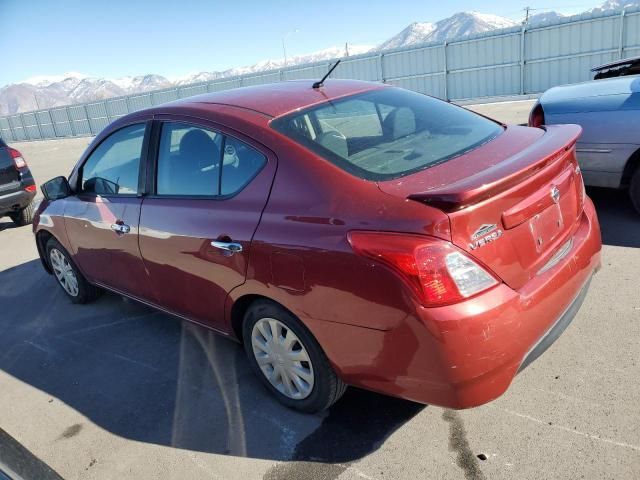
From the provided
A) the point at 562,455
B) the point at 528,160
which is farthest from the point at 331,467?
the point at 528,160

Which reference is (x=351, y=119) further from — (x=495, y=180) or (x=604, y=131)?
(x=604, y=131)

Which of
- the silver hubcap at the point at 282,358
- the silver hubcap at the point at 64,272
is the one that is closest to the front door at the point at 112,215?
the silver hubcap at the point at 64,272

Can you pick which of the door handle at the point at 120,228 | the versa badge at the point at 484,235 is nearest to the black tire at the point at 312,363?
the versa badge at the point at 484,235

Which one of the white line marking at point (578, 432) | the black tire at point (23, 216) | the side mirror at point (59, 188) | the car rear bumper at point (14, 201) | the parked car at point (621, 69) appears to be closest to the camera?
the white line marking at point (578, 432)

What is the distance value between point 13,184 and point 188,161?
5.88 meters

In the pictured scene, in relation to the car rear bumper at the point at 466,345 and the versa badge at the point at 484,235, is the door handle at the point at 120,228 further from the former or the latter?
the versa badge at the point at 484,235

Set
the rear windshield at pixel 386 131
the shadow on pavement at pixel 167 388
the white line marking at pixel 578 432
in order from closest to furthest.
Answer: the white line marking at pixel 578 432
the rear windshield at pixel 386 131
the shadow on pavement at pixel 167 388

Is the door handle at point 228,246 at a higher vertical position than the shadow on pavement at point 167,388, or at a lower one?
higher

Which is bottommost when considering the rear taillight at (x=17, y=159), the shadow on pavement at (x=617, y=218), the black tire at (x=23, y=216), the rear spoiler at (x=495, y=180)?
the black tire at (x=23, y=216)

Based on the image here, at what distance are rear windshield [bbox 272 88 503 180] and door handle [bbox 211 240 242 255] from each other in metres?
0.61

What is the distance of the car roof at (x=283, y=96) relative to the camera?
114 inches

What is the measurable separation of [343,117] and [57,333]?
2.94 metres

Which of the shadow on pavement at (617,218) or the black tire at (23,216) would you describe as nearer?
the shadow on pavement at (617,218)

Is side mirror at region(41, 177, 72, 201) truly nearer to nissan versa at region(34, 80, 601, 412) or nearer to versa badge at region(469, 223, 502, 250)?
nissan versa at region(34, 80, 601, 412)
